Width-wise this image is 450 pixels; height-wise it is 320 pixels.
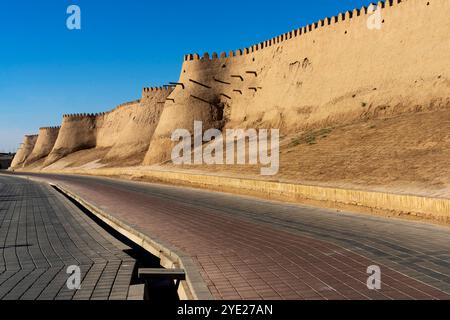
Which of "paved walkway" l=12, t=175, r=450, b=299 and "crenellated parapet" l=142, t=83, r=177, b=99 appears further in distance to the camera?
"crenellated parapet" l=142, t=83, r=177, b=99

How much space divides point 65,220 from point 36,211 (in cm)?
311

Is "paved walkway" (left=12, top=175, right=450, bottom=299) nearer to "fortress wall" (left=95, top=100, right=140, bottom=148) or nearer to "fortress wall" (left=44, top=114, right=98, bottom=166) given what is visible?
"fortress wall" (left=95, top=100, right=140, bottom=148)

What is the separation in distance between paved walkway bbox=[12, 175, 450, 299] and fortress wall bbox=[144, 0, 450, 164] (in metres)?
15.7

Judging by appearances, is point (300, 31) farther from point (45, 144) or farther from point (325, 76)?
point (45, 144)

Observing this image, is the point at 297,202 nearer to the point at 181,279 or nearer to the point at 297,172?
the point at 297,172

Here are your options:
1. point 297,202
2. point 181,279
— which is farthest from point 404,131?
point 181,279

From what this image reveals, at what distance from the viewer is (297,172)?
2361 centimetres

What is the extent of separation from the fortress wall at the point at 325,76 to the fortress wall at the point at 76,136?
39083mm

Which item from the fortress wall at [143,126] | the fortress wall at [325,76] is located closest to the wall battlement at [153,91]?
the fortress wall at [143,126]

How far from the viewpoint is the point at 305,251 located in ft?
24.9

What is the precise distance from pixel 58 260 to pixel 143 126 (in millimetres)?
60194

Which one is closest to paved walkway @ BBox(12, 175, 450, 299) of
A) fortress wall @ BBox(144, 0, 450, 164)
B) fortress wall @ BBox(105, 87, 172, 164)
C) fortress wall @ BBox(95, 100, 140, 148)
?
fortress wall @ BBox(144, 0, 450, 164)

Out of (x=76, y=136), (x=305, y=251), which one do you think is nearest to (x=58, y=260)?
(x=305, y=251)

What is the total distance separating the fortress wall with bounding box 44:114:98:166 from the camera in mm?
87188
